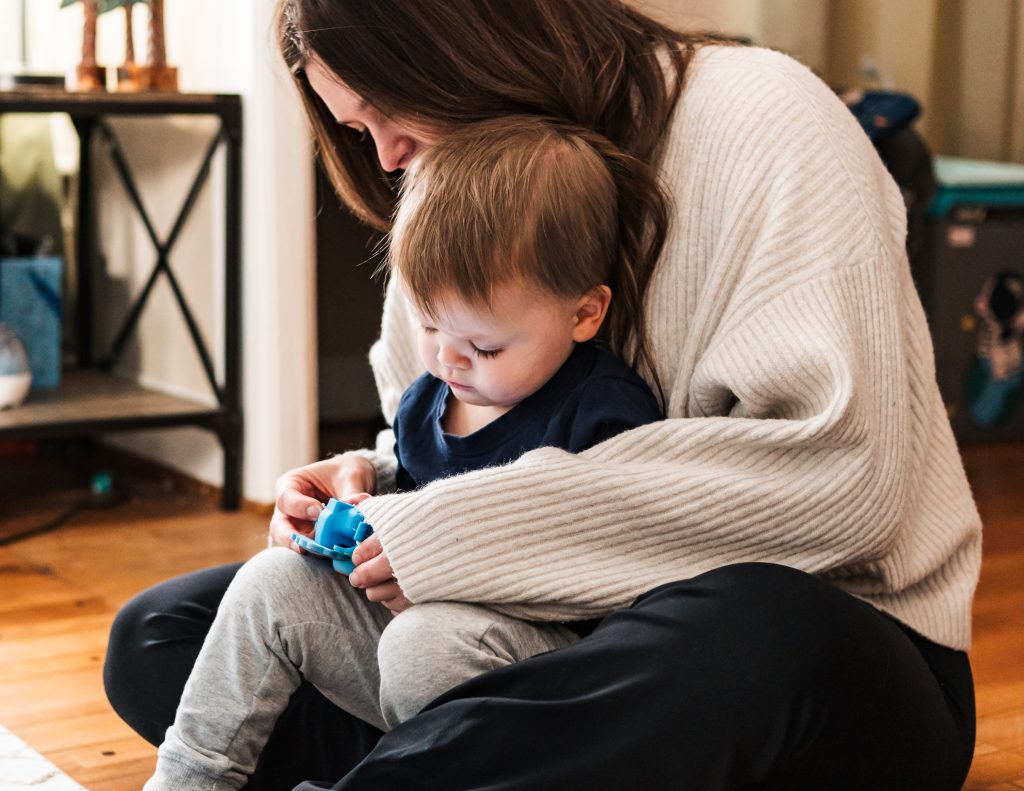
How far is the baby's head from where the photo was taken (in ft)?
3.29

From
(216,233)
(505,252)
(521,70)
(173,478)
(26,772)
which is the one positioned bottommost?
(173,478)

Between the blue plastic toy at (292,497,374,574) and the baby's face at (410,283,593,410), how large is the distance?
0.38 feet

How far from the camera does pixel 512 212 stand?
100cm

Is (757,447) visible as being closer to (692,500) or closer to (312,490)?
(692,500)

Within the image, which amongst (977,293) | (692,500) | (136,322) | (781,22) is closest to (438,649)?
(692,500)

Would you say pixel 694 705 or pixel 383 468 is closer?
pixel 694 705

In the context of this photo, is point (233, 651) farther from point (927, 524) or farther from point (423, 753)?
point (927, 524)

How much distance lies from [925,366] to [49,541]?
1469 millimetres

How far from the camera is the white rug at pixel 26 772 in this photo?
1.23m

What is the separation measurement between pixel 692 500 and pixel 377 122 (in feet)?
1.31

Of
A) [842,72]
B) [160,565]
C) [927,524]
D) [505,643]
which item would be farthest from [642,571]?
[842,72]

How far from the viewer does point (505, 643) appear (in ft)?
3.20

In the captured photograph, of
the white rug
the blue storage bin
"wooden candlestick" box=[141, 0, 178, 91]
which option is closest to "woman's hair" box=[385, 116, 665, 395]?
the white rug

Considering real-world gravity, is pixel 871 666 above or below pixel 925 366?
below
